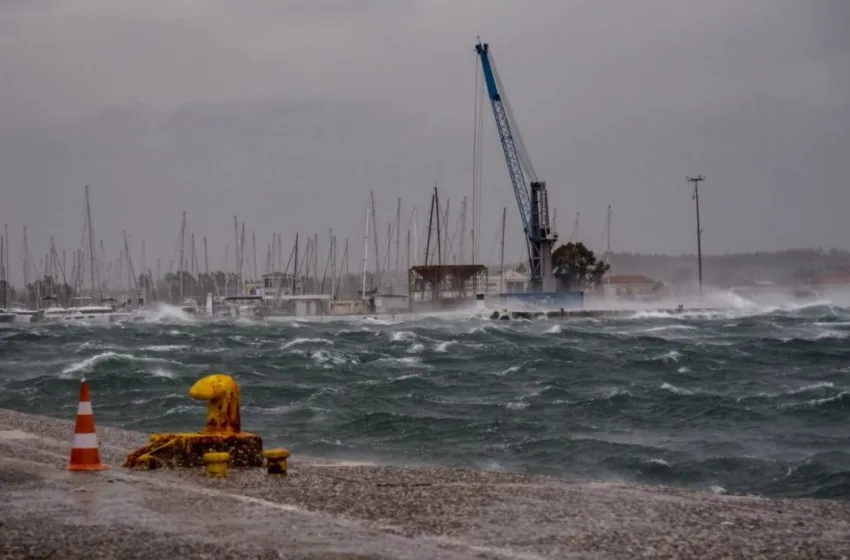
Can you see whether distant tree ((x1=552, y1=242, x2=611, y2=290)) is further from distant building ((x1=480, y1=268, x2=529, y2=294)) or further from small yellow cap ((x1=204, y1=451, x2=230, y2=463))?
small yellow cap ((x1=204, y1=451, x2=230, y2=463))

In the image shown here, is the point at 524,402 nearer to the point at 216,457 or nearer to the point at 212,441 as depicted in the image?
the point at 212,441

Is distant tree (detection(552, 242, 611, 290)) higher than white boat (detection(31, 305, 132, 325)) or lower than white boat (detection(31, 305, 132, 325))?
higher

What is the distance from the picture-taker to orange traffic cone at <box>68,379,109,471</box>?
10.6 meters

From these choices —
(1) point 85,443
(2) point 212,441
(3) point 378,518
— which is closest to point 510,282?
(2) point 212,441

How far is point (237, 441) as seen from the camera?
11.1 meters

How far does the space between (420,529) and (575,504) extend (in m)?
2.16

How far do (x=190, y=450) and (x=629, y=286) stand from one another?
14877 cm

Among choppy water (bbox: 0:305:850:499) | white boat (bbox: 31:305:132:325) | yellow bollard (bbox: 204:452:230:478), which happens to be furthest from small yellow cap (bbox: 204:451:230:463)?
white boat (bbox: 31:305:132:325)

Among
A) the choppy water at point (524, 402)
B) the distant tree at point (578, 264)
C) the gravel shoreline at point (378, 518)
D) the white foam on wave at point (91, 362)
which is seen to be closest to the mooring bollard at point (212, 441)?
the gravel shoreline at point (378, 518)

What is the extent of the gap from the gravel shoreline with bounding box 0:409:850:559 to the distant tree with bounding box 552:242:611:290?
11914 cm

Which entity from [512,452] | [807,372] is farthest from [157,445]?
[807,372]

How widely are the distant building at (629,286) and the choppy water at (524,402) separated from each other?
94.0m

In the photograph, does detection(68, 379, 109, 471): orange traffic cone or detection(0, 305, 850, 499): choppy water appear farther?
detection(0, 305, 850, 499): choppy water

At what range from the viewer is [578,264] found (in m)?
131
